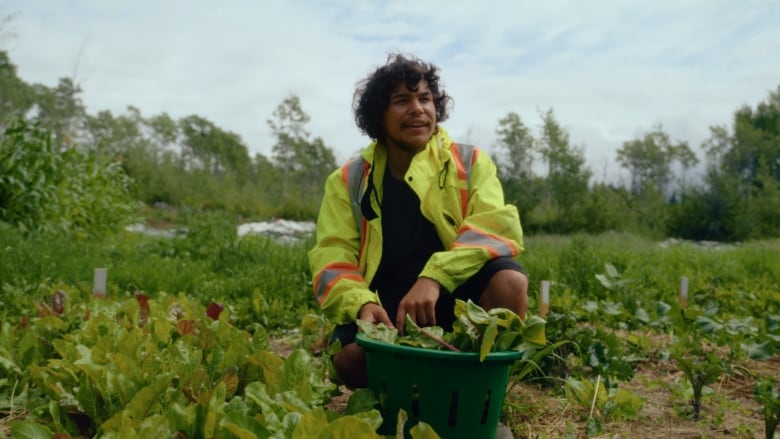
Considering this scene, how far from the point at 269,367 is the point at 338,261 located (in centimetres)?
50

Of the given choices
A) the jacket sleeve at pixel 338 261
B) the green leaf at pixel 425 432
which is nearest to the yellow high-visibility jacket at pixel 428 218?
the jacket sleeve at pixel 338 261

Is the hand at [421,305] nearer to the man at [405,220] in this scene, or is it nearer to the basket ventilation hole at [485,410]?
the man at [405,220]

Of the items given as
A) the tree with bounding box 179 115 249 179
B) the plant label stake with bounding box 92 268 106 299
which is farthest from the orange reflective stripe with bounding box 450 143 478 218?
the tree with bounding box 179 115 249 179

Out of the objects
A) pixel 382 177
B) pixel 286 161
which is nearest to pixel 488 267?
pixel 382 177

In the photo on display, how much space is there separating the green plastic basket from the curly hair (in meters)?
1.05

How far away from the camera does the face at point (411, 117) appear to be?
237 cm

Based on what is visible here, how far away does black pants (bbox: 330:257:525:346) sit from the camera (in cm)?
216

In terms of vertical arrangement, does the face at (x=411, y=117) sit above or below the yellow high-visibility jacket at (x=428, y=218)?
above

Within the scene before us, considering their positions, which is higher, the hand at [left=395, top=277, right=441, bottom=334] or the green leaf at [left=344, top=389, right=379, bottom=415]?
A: the hand at [left=395, top=277, right=441, bottom=334]

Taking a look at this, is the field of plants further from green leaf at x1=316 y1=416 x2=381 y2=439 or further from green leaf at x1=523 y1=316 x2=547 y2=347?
green leaf at x1=523 y1=316 x2=547 y2=347

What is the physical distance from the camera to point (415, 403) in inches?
64.6

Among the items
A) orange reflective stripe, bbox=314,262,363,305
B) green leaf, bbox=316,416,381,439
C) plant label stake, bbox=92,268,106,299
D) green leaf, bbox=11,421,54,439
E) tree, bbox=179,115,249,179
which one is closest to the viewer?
green leaf, bbox=316,416,381,439

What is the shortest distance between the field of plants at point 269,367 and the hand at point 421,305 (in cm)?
30

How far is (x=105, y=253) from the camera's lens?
573cm
